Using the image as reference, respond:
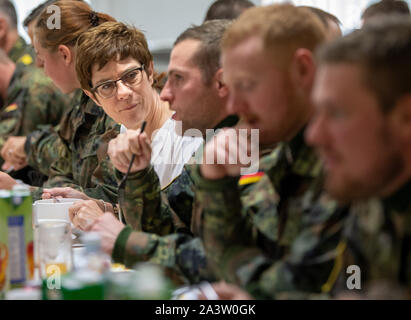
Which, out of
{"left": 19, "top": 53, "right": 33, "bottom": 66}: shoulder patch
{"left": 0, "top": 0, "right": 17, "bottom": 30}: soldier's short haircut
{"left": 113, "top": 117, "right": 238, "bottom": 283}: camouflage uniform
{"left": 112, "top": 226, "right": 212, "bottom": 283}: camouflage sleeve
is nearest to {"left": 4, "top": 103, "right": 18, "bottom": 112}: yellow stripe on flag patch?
{"left": 19, "top": 53, "right": 33, "bottom": 66}: shoulder patch

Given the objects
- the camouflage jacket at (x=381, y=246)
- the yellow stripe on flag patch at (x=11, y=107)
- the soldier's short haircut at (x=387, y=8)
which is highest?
the soldier's short haircut at (x=387, y=8)

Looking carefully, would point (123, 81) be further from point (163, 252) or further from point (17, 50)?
point (17, 50)

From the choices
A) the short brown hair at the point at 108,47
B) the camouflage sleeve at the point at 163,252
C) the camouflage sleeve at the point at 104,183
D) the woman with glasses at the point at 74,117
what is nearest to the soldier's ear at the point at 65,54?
the woman with glasses at the point at 74,117

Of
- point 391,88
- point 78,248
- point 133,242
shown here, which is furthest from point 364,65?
point 78,248

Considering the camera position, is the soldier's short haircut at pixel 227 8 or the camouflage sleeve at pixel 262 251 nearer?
the camouflage sleeve at pixel 262 251

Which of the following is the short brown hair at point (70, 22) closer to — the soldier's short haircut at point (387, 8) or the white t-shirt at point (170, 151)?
the white t-shirt at point (170, 151)

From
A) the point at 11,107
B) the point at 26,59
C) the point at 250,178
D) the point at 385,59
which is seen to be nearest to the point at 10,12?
the point at 26,59

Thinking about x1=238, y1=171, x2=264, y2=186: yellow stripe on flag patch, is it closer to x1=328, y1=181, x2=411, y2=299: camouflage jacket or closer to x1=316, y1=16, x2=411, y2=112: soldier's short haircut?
x1=328, y1=181, x2=411, y2=299: camouflage jacket

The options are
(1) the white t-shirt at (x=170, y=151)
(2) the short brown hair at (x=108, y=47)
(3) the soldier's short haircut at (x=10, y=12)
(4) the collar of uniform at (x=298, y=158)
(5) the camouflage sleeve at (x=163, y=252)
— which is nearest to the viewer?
(4) the collar of uniform at (x=298, y=158)

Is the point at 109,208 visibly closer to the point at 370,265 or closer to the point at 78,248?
the point at 78,248

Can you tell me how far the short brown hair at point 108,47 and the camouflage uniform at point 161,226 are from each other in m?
0.62

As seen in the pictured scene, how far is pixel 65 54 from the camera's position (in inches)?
110

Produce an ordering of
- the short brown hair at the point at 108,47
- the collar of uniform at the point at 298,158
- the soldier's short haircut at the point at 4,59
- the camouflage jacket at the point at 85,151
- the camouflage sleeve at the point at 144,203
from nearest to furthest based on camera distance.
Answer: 1. the collar of uniform at the point at 298,158
2. the camouflage sleeve at the point at 144,203
3. the short brown hair at the point at 108,47
4. the camouflage jacket at the point at 85,151
5. the soldier's short haircut at the point at 4,59

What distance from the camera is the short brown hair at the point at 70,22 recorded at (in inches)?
106
